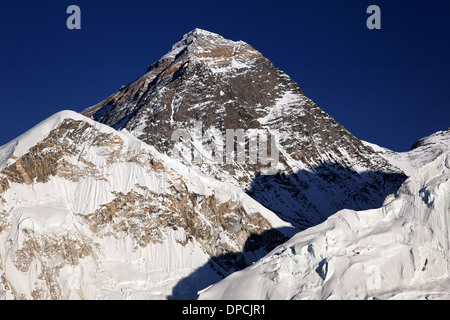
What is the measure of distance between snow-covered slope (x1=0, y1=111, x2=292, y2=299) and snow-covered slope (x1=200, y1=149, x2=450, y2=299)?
83.9 ft

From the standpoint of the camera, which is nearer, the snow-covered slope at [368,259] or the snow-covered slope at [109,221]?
the snow-covered slope at [368,259]

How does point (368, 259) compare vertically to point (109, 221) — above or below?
below

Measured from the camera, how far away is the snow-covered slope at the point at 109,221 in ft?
396

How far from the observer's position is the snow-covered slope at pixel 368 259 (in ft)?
324

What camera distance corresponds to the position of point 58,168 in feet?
443

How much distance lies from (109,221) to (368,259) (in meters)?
51.4

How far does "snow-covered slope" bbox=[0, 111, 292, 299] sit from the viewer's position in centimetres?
12056

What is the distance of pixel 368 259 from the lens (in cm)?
10162

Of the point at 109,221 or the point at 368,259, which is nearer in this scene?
the point at 368,259

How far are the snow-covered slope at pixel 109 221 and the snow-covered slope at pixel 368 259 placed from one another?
25586mm

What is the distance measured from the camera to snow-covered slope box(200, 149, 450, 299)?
98625 mm

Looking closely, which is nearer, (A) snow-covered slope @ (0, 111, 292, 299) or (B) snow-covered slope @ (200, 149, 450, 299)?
(B) snow-covered slope @ (200, 149, 450, 299)

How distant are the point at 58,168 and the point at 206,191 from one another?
29.1 m

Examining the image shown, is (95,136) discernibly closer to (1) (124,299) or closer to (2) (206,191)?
(2) (206,191)
